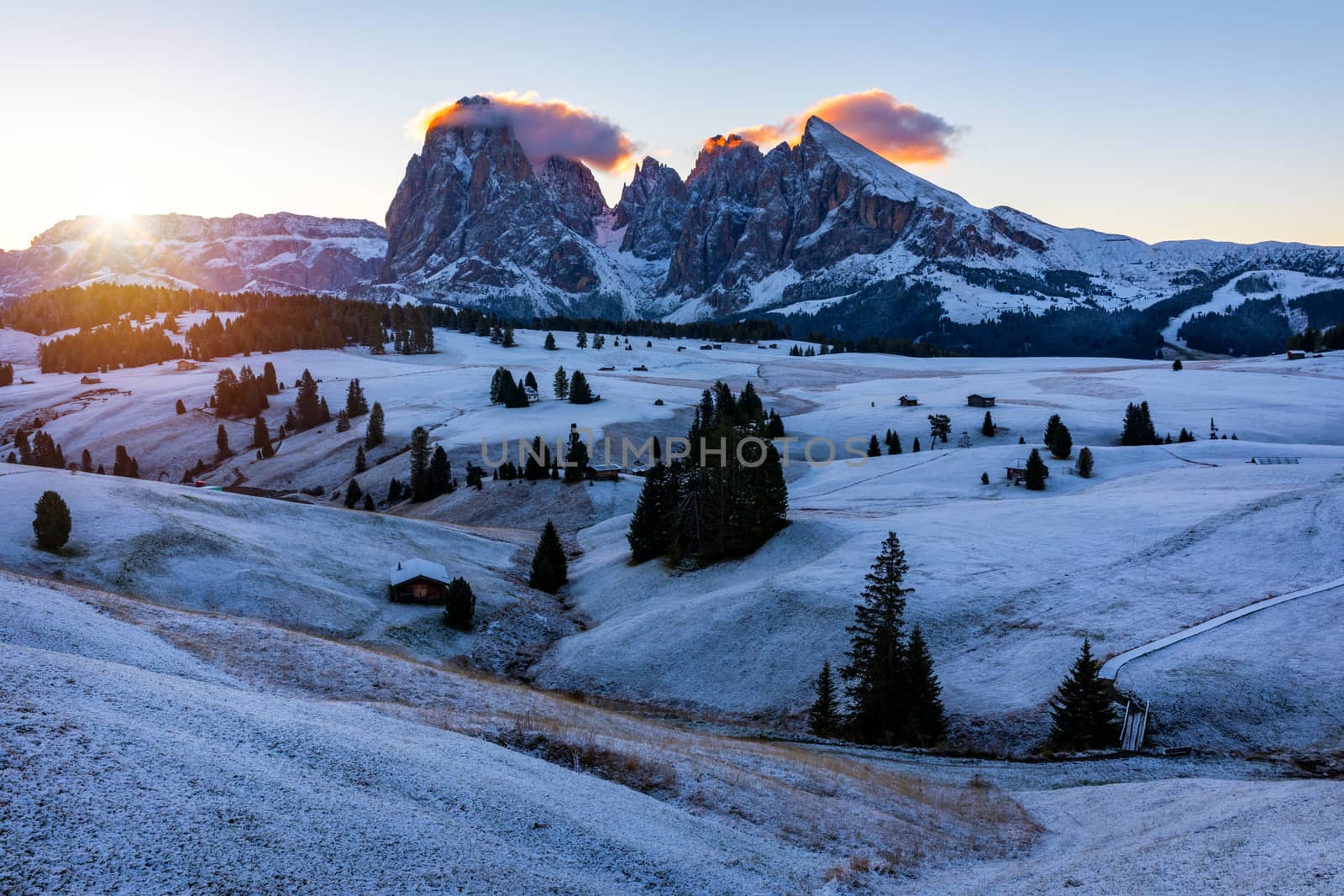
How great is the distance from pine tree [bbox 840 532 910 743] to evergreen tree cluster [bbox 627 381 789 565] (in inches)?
867

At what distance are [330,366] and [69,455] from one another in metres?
62.9

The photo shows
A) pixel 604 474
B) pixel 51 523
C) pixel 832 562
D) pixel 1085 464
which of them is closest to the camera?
pixel 51 523

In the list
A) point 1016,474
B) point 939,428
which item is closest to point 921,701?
point 1016,474

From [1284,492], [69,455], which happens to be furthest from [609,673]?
[69,455]

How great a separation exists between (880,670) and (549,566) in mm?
33349

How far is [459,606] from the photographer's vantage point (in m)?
49.0

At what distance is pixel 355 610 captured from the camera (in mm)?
47531

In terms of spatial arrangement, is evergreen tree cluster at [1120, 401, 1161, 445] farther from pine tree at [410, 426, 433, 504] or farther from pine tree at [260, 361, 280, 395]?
pine tree at [260, 361, 280, 395]

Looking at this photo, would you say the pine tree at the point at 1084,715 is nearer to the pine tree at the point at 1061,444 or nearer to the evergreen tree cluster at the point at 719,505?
the evergreen tree cluster at the point at 719,505

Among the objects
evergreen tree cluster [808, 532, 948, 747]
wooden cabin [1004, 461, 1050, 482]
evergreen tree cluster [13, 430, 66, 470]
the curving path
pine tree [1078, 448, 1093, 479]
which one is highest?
pine tree [1078, 448, 1093, 479]

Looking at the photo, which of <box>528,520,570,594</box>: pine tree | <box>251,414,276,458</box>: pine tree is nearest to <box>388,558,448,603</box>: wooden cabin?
<box>528,520,570,594</box>: pine tree

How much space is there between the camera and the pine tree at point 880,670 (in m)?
33.0

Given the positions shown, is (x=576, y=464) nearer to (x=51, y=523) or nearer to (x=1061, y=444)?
(x=1061, y=444)

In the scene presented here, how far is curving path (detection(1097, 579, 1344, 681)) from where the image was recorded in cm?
3397
